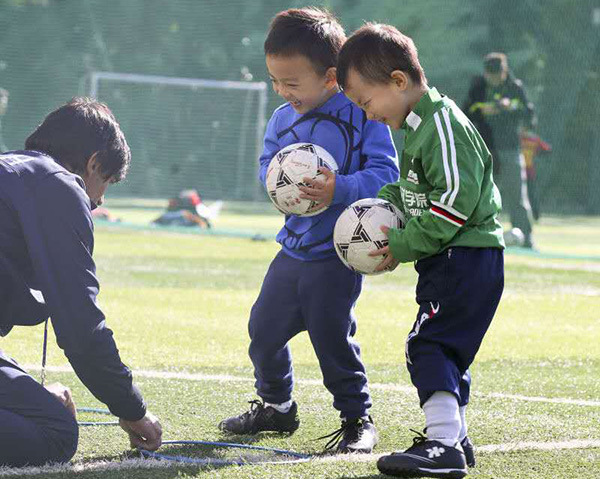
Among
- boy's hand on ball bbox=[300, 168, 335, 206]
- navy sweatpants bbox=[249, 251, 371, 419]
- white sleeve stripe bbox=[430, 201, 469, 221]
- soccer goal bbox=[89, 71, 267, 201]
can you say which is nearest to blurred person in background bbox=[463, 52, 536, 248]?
navy sweatpants bbox=[249, 251, 371, 419]

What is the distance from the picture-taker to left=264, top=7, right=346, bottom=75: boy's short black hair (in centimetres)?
451

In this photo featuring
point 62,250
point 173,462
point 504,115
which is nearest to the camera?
point 62,250

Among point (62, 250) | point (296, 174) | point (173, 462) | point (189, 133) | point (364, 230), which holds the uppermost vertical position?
point (296, 174)

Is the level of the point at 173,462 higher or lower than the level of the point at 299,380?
higher

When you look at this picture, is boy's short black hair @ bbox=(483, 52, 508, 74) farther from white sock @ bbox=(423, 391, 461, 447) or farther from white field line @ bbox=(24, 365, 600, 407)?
white sock @ bbox=(423, 391, 461, 447)

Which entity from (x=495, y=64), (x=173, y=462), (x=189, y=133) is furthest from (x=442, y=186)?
(x=189, y=133)

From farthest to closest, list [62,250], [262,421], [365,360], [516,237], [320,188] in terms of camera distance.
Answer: [516,237] < [365,360] < [262,421] < [320,188] < [62,250]

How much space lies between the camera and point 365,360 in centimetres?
635

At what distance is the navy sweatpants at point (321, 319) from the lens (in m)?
4.46

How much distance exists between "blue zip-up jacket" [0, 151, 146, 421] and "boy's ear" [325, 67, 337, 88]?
1219mm

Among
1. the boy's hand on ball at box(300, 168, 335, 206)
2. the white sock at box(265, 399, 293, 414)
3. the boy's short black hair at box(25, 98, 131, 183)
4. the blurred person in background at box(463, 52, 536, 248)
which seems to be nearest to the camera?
the boy's short black hair at box(25, 98, 131, 183)

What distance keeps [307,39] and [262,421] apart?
1513 millimetres

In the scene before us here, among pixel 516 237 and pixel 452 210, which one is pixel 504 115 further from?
pixel 452 210

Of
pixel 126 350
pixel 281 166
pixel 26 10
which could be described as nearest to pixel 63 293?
pixel 281 166
